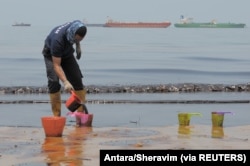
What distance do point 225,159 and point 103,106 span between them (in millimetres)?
8541

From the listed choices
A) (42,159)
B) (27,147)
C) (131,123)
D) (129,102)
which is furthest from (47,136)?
(129,102)

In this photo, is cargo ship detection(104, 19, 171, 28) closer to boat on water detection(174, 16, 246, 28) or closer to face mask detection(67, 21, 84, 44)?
boat on water detection(174, 16, 246, 28)

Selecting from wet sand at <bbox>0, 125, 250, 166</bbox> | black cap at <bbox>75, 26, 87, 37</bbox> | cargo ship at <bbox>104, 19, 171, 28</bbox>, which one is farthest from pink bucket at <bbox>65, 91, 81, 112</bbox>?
cargo ship at <bbox>104, 19, 171, 28</bbox>

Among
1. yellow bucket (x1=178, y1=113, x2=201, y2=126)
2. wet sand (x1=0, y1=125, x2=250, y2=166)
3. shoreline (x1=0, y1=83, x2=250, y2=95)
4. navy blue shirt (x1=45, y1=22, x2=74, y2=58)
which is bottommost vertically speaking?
shoreline (x1=0, y1=83, x2=250, y2=95)

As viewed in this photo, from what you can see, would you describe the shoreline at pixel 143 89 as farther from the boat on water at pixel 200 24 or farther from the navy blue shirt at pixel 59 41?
the boat on water at pixel 200 24

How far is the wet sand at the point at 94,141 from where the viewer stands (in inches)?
311

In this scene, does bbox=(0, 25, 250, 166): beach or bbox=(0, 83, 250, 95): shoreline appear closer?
bbox=(0, 25, 250, 166): beach

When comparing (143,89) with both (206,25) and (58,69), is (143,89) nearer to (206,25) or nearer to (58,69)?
(58,69)

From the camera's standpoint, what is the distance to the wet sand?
26.0 ft

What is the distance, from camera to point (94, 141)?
911 cm

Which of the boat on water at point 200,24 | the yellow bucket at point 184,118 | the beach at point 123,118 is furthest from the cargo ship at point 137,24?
the yellow bucket at point 184,118

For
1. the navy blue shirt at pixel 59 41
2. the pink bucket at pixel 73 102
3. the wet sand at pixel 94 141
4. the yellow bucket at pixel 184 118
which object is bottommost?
the wet sand at pixel 94 141

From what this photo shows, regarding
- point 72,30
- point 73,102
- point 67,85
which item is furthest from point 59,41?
point 73,102

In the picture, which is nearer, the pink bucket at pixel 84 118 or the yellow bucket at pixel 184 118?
the pink bucket at pixel 84 118
